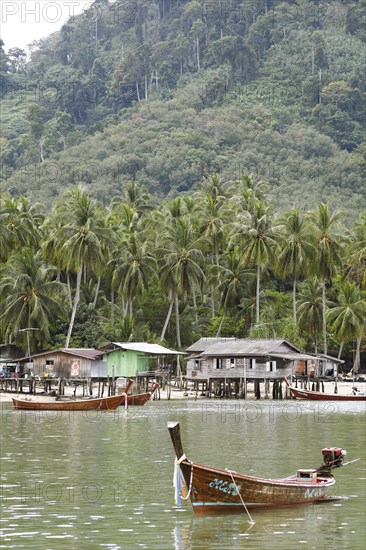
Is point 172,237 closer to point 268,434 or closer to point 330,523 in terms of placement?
point 268,434

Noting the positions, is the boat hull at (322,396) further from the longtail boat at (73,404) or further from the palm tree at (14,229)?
the palm tree at (14,229)

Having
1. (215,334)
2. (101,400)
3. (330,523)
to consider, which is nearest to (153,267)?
(215,334)

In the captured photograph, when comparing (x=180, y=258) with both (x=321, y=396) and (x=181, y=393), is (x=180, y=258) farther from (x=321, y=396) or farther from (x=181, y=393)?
(x=321, y=396)

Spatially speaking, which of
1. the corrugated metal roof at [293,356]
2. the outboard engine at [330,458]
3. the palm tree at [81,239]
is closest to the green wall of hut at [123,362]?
the palm tree at [81,239]

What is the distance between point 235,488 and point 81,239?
61.3 meters

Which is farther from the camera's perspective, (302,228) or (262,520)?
(302,228)

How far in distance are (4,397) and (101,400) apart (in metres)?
16.4

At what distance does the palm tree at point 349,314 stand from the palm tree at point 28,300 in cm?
2567

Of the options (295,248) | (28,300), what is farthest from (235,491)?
(295,248)

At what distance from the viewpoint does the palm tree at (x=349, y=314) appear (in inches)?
3757

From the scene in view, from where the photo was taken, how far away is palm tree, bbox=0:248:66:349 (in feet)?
277

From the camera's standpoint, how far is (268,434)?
5191 cm

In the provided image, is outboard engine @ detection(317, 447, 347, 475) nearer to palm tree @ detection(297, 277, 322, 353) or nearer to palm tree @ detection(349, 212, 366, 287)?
Answer: palm tree @ detection(349, 212, 366, 287)

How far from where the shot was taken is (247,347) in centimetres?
8081
